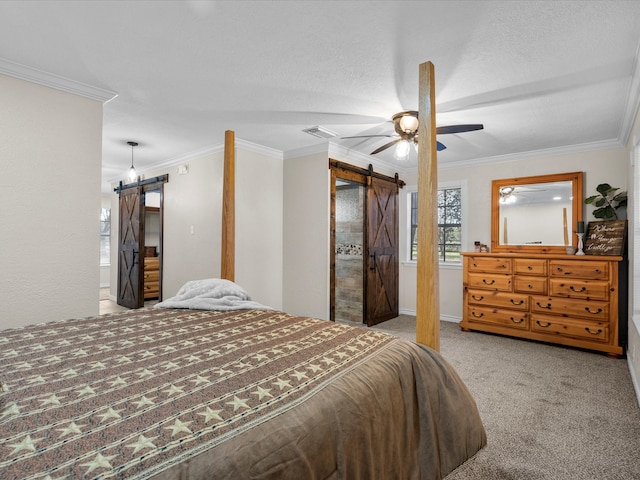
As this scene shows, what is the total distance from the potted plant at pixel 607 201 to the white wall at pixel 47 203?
5.35m

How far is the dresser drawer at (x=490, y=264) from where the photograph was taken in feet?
14.3

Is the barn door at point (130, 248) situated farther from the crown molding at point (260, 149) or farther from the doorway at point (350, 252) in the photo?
the doorway at point (350, 252)

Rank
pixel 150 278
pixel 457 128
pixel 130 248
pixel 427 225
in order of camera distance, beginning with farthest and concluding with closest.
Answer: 1. pixel 150 278
2. pixel 130 248
3. pixel 457 128
4. pixel 427 225

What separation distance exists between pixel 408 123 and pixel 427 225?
1.57 meters

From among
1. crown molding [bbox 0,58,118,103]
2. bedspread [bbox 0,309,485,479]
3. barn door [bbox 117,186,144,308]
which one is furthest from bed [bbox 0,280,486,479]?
barn door [bbox 117,186,144,308]

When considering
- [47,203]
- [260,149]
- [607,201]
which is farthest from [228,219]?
[607,201]

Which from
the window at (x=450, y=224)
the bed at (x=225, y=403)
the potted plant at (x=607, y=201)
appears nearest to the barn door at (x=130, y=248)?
the bed at (x=225, y=403)

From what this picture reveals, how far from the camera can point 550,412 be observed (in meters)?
2.44

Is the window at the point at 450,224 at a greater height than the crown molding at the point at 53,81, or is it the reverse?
Result: the crown molding at the point at 53,81

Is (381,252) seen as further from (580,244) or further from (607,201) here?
(607,201)

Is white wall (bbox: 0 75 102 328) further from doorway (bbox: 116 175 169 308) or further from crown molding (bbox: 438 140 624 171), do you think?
crown molding (bbox: 438 140 624 171)

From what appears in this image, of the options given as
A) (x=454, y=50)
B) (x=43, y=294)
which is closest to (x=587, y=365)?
(x=454, y=50)

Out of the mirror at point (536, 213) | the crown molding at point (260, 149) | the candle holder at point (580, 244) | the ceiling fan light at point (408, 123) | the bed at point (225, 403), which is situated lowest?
the bed at point (225, 403)

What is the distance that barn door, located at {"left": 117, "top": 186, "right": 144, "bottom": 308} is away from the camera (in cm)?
581
